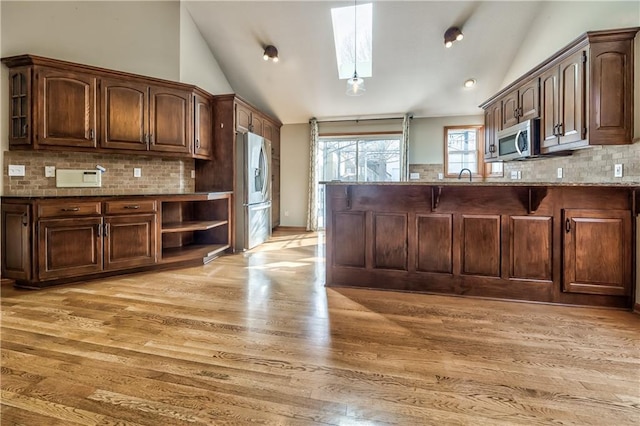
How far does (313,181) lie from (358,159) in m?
1.07

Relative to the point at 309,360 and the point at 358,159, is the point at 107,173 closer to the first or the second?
the point at 309,360

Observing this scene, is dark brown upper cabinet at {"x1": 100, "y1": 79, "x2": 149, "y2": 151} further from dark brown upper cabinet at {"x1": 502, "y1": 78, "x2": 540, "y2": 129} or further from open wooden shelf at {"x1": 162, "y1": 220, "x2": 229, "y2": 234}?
dark brown upper cabinet at {"x1": 502, "y1": 78, "x2": 540, "y2": 129}

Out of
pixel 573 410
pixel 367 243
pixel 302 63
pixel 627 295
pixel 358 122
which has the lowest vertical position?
pixel 573 410

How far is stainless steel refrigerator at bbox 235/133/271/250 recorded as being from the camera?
472 centimetres

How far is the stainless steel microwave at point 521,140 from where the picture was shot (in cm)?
354

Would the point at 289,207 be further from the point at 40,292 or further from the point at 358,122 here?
the point at 40,292

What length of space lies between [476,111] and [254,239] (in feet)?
16.0

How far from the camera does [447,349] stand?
1.89 m

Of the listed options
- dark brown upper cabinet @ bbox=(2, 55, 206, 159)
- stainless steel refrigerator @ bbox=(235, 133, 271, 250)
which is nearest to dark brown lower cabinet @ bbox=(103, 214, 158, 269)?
dark brown upper cabinet @ bbox=(2, 55, 206, 159)

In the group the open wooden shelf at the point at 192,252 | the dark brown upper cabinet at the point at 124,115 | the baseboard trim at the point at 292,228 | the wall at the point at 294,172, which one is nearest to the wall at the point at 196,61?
the dark brown upper cabinet at the point at 124,115

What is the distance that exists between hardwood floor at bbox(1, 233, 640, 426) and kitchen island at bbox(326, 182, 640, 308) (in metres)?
0.19

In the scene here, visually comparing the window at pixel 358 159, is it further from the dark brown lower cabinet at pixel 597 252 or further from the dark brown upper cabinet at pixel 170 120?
the dark brown lower cabinet at pixel 597 252

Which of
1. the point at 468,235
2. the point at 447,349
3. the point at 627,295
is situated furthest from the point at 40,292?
the point at 627,295

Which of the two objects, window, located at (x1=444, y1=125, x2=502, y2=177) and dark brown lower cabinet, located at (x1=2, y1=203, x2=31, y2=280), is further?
window, located at (x1=444, y1=125, x2=502, y2=177)
